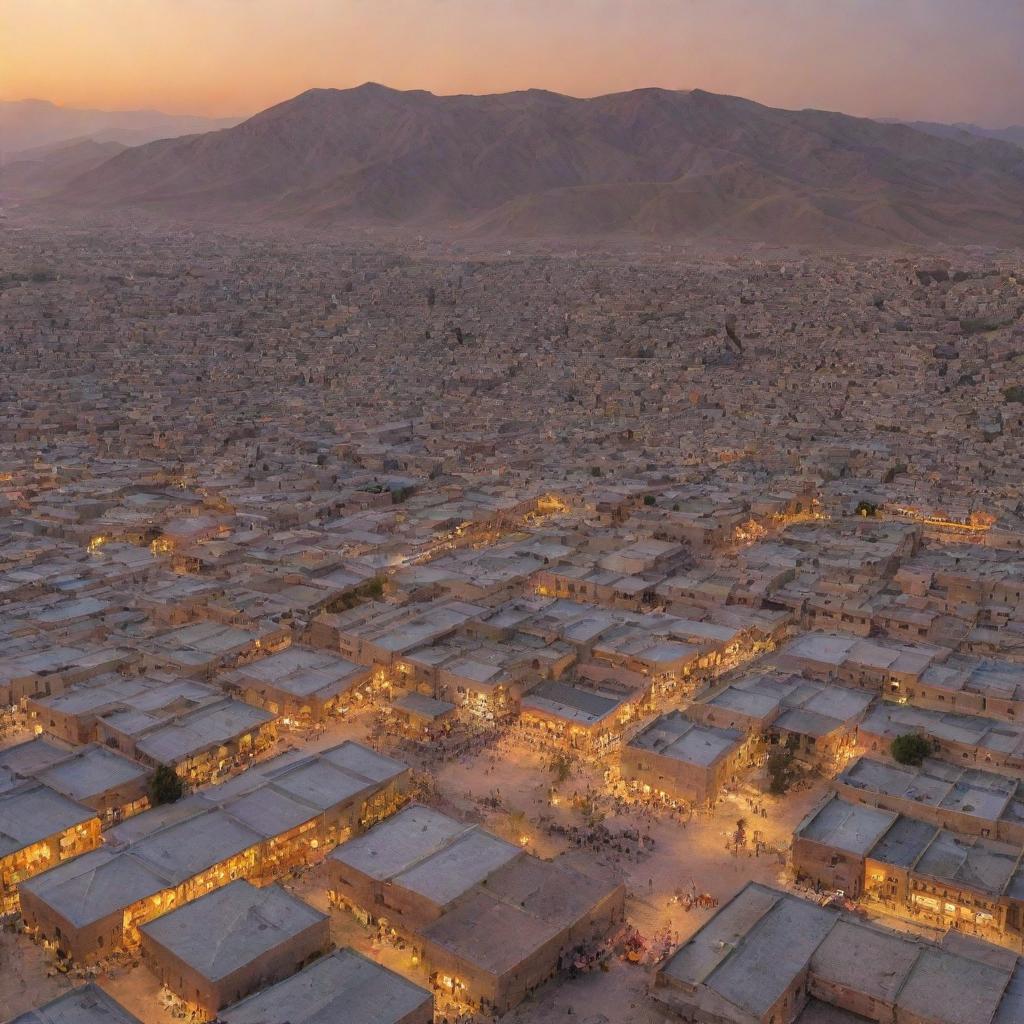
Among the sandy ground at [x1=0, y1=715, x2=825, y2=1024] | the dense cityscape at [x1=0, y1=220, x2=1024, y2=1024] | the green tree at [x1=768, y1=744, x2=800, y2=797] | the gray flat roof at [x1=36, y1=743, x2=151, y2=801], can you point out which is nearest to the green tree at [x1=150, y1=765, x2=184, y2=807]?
the dense cityscape at [x1=0, y1=220, x2=1024, y2=1024]

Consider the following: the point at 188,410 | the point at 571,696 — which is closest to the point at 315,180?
the point at 188,410

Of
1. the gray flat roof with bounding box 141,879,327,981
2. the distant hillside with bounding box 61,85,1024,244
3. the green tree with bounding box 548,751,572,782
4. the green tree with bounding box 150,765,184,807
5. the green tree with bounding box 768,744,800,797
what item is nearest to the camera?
the gray flat roof with bounding box 141,879,327,981

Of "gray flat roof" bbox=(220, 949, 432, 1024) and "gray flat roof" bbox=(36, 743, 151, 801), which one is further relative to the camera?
"gray flat roof" bbox=(36, 743, 151, 801)

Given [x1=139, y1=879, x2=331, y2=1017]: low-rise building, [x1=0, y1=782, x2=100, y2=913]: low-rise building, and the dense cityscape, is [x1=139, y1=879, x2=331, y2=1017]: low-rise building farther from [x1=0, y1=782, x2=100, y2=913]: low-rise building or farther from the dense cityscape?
[x1=0, y1=782, x2=100, y2=913]: low-rise building

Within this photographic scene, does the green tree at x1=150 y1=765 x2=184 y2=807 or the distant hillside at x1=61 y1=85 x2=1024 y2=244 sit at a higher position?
the distant hillside at x1=61 y1=85 x2=1024 y2=244

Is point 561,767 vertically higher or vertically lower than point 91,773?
lower

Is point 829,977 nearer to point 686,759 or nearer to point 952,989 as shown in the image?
point 952,989

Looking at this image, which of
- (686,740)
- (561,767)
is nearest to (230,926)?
(561,767)
